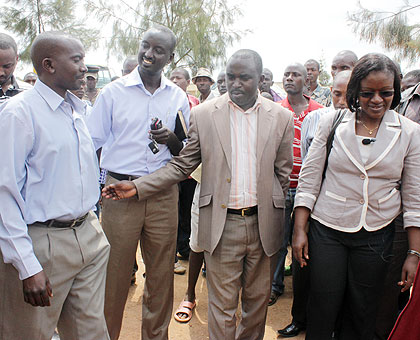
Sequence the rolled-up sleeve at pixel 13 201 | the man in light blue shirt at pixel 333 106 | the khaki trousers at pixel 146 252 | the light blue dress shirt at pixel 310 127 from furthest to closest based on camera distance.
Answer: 1. the light blue dress shirt at pixel 310 127
2. the man in light blue shirt at pixel 333 106
3. the khaki trousers at pixel 146 252
4. the rolled-up sleeve at pixel 13 201

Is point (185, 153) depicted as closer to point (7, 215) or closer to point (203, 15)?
point (7, 215)

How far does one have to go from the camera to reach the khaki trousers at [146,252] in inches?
108

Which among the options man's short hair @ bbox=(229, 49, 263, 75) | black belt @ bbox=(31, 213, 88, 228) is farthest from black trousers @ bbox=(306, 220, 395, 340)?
black belt @ bbox=(31, 213, 88, 228)

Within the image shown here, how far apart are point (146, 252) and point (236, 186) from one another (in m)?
0.88

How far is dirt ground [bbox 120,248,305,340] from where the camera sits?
130 inches

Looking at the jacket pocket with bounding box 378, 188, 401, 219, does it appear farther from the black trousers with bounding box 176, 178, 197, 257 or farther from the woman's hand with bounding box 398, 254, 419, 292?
the black trousers with bounding box 176, 178, 197, 257

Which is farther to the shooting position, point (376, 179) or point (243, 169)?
point (243, 169)

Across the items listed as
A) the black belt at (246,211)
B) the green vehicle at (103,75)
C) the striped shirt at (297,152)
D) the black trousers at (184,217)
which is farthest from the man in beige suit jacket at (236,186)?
the green vehicle at (103,75)

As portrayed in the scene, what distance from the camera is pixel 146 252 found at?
2.91 meters

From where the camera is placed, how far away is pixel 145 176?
2.65 meters

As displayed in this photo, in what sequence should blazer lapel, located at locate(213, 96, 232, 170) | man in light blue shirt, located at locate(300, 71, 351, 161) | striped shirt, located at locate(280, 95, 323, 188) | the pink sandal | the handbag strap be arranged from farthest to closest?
striped shirt, located at locate(280, 95, 323, 188), the pink sandal, man in light blue shirt, located at locate(300, 71, 351, 161), blazer lapel, located at locate(213, 96, 232, 170), the handbag strap

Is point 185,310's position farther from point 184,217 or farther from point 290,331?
point 184,217

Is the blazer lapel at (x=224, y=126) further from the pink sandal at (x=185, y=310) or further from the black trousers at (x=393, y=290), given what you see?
the pink sandal at (x=185, y=310)

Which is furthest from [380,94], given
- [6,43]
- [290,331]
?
[6,43]
